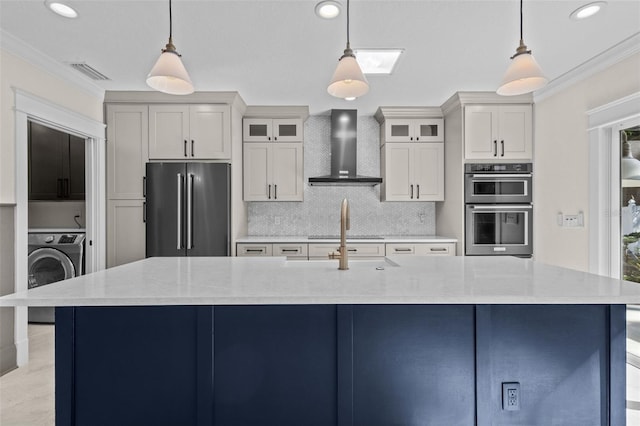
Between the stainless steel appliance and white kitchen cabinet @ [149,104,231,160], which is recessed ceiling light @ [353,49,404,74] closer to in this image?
the stainless steel appliance

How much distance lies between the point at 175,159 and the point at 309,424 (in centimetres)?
323

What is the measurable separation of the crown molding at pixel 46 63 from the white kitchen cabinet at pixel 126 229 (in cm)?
115

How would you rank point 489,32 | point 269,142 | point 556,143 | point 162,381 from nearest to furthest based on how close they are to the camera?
point 162,381, point 489,32, point 556,143, point 269,142

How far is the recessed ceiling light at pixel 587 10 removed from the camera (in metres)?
2.30

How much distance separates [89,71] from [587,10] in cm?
386

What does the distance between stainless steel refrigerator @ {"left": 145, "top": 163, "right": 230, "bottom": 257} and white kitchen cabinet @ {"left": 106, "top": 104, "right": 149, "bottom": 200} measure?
20cm

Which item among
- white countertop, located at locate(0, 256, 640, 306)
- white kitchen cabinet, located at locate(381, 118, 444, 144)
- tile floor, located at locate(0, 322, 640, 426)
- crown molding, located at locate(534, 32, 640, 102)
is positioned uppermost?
→ crown molding, located at locate(534, 32, 640, 102)

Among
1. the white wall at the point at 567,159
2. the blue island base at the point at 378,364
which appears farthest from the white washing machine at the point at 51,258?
the white wall at the point at 567,159

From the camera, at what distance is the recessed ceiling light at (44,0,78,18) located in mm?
2311

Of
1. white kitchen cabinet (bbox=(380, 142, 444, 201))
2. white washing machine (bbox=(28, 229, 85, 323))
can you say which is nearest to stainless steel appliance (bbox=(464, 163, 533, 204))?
white kitchen cabinet (bbox=(380, 142, 444, 201))

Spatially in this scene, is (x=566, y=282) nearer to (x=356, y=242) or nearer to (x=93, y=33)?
(x=356, y=242)

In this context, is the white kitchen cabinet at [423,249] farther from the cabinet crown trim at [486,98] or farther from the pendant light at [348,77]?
the pendant light at [348,77]

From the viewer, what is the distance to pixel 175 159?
4.01 meters

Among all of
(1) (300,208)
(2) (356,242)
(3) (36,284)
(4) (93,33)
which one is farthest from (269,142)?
(3) (36,284)
